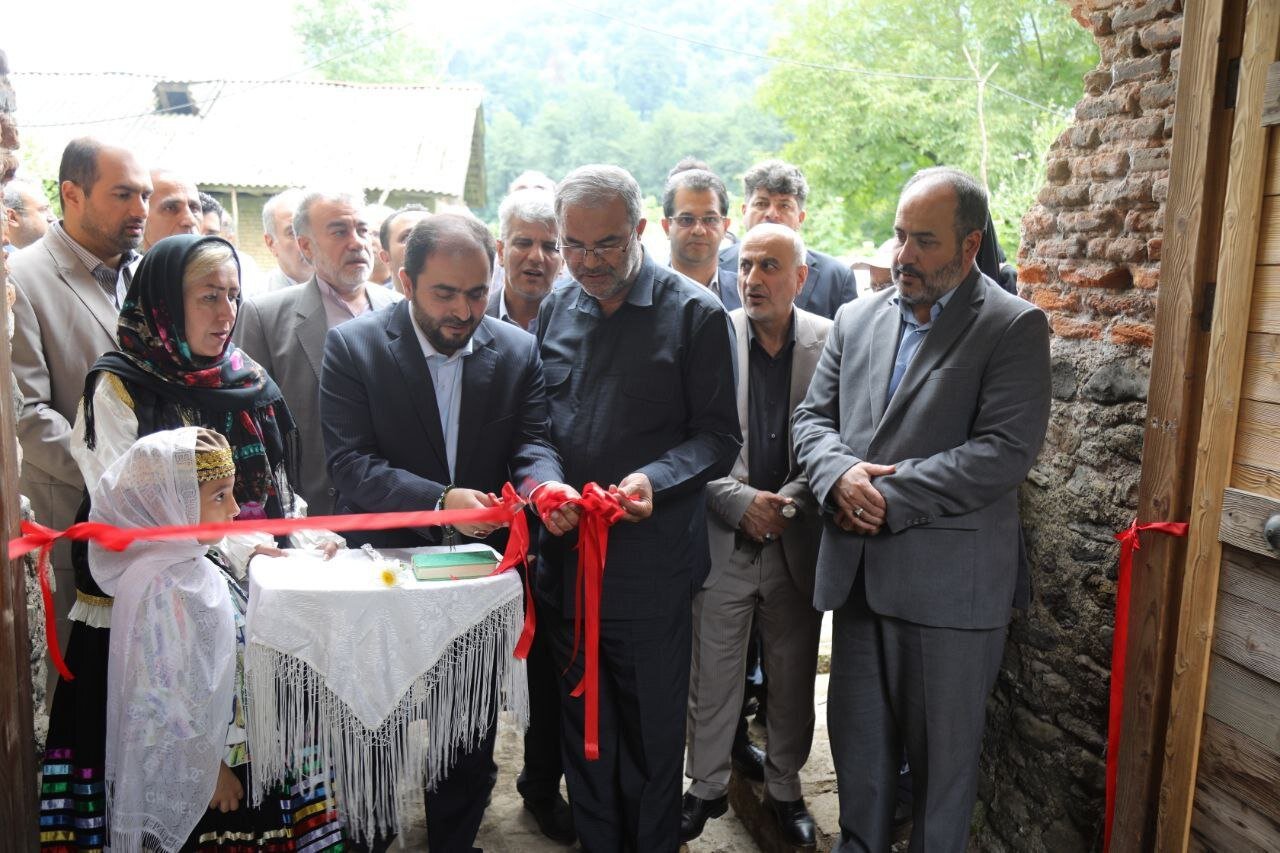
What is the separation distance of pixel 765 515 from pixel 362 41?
148 feet

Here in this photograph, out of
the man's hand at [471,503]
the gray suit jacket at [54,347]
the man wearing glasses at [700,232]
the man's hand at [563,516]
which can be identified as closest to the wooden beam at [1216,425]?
the man's hand at [563,516]

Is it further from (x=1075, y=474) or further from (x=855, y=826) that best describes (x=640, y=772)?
(x=1075, y=474)

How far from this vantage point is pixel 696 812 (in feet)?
12.3

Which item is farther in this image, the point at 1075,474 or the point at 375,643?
the point at 1075,474

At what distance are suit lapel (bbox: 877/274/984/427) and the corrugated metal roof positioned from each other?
16.4 metres

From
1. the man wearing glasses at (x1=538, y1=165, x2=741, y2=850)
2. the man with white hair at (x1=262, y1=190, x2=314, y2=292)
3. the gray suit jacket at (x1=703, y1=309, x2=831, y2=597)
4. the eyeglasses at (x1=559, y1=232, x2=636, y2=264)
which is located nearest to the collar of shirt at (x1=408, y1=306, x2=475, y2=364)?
the man wearing glasses at (x1=538, y1=165, x2=741, y2=850)

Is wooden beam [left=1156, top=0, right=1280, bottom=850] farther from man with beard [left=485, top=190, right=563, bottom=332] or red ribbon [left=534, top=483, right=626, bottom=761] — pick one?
man with beard [left=485, top=190, right=563, bottom=332]

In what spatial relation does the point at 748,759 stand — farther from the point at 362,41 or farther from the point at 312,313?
the point at 362,41

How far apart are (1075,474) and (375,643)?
2.33 meters

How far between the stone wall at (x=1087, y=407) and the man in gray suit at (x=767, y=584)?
0.76 meters

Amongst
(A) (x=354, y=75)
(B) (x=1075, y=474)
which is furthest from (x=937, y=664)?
(A) (x=354, y=75)

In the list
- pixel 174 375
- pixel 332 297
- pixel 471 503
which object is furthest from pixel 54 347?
pixel 471 503

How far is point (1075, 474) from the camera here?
3357 mm

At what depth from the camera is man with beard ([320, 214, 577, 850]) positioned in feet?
9.97
